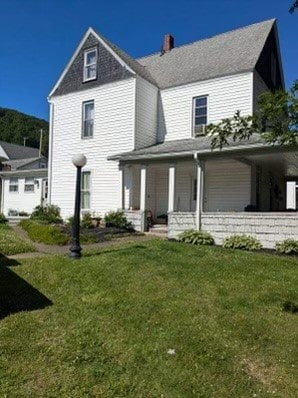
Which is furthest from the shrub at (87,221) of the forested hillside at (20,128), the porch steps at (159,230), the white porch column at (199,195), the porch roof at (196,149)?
the forested hillside at (20,128)

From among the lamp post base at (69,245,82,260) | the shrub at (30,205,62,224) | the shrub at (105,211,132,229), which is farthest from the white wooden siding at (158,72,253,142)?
the lamp post base at (69,245,82,260)

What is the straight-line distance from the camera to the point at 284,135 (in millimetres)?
4336

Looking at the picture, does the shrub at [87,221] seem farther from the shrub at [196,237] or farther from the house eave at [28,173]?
the house eave at [28,173]

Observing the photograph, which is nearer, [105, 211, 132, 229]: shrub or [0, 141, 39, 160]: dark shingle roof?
[105, 211, 132, 229]: shrub

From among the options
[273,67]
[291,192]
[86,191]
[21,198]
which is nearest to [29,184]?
[21,198]

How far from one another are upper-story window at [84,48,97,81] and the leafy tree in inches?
626

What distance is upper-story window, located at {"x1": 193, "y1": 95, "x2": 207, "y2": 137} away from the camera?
17.3 m

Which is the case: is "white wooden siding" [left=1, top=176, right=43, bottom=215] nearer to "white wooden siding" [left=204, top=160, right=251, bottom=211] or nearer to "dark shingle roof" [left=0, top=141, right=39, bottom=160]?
"white wooden siding" [left=204, top=160, right=251, bottom=211]

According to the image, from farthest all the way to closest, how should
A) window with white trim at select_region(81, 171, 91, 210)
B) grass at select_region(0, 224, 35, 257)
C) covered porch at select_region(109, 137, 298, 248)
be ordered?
window with white trim at select_region(81, 171, 91, 210) → covered porch at select_region(109, 137, 298, 248) → grass at select_region(0, 224, 35, 257)

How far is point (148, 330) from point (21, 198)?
2302cm

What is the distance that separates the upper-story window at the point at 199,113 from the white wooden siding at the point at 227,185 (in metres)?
2.10

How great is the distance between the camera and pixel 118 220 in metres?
15.7

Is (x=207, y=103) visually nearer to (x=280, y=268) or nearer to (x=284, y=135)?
(x=280, y=268)

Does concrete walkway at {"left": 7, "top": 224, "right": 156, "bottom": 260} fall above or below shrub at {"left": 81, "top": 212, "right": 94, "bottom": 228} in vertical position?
below
